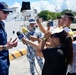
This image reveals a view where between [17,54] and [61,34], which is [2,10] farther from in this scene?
[17,54]

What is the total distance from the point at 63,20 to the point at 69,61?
6.13 ft

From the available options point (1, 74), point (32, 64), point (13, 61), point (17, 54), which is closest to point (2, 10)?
point (1, 74)

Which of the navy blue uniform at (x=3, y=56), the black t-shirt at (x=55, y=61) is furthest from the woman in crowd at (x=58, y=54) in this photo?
the navy blue uniform at (x=3, y=56)

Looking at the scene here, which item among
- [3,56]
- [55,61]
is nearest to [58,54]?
[55,61]

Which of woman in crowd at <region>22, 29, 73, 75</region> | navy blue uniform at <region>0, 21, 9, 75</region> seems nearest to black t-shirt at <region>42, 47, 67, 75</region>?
woman in crowd at <region>22, 29, 73, 75</region>

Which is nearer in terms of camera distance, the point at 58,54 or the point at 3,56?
the point at 58,54

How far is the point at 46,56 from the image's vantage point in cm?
343

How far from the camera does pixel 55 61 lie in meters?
3.34

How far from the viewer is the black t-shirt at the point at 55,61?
3.33 meters

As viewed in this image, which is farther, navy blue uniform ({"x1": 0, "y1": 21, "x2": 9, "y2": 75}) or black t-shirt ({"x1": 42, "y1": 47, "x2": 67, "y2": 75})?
navy blue uniform ({"x1": 0, "y1": 21, "x2": 9, "y2": 75})

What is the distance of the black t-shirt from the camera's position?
Result: 3334 mm

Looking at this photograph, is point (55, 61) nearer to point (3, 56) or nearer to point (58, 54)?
point (58, 54)

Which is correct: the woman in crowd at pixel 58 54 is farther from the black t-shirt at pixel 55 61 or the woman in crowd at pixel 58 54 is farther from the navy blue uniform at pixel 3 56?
the navy blue uniform at pixel 3 56

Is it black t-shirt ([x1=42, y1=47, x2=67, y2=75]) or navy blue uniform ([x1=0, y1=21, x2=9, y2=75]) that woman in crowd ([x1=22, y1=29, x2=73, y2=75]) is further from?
navy blue uniform ([x1=0, y1=21, x2=9, y2=75])
